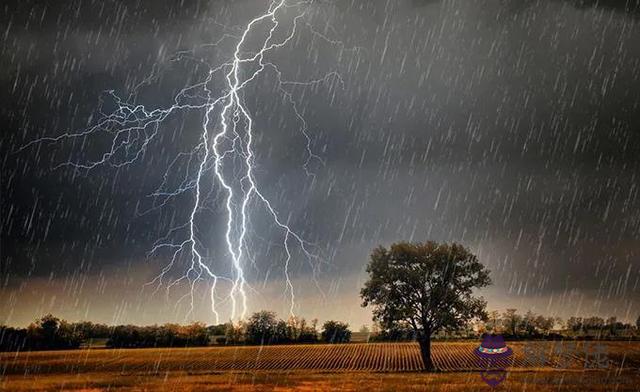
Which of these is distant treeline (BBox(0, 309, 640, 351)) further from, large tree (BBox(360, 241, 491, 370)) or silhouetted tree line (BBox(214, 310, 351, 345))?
large tree (BBox(360, 241, 491, 370))

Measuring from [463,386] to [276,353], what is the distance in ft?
100

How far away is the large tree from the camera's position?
32156mm

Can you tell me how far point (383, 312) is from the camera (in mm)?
32562

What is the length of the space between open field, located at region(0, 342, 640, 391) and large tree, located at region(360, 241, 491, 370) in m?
3.03

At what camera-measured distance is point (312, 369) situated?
3659cm

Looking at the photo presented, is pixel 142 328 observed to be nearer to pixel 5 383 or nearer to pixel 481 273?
pixel 5 383

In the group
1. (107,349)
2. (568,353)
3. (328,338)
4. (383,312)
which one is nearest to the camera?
(383,312)

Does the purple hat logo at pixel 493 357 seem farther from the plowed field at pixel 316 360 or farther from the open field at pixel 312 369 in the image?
the open field at pixel 312 369

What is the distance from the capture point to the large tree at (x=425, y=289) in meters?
32.2

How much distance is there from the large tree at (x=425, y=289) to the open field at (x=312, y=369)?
303 cm

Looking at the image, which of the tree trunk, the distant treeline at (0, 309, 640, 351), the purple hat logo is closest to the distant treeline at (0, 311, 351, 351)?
the distant treeline at (0, 309, 640, 351)

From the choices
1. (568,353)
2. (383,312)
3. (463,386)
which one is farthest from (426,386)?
(568,353)

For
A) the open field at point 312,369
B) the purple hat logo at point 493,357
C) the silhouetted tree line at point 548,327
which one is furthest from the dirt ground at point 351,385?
the silhouetted tree line at point 548,327

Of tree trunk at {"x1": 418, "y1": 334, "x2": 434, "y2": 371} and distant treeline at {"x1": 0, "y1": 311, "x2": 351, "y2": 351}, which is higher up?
tree trunk at {"x1": 418, "y1": 334, "x2": 434, "y2": 371}
